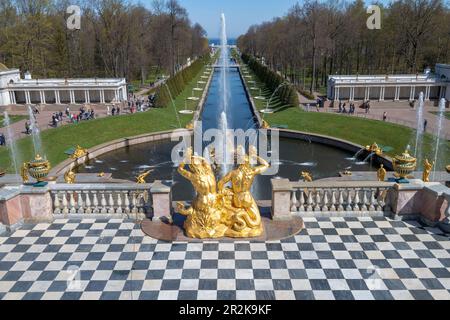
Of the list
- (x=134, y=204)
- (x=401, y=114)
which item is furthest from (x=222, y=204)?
(x=401, y=114)

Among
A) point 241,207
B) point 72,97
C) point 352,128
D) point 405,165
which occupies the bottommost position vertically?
point 352,128

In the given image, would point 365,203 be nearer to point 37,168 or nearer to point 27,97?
point 37,168

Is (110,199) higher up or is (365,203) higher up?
(110,199)

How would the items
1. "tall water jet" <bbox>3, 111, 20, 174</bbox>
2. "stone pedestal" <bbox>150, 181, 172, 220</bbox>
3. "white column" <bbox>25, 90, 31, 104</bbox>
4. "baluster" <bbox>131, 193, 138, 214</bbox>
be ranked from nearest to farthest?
"stone pedestal" <bbox>150, 181, 172, 220</bbox>
"baluster" <bbox>131, 193, 138, 214</bbox>
"tall water jet" <bbox>3, 111, 20, 174</bbox>
"white column" <bbox>25, 90, 31, 104</bbox>

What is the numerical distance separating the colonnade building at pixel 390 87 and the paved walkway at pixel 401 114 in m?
2.59

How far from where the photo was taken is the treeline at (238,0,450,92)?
205 feet

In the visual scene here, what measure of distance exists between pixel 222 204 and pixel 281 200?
83.4 inches

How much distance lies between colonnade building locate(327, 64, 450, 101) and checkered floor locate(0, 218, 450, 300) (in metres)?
41.9

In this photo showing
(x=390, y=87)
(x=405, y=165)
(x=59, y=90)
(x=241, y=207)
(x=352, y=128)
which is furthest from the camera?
(x=59, y=90)

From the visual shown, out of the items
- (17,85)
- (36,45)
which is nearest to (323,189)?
(17,85)

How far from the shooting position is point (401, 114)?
45562 mm

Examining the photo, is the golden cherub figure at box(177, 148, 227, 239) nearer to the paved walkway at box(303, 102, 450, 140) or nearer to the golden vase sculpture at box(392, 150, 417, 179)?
the golden vase sculpture at box(392, 150, 417, 179)

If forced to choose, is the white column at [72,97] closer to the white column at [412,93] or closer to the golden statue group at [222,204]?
the white column at [412,93]

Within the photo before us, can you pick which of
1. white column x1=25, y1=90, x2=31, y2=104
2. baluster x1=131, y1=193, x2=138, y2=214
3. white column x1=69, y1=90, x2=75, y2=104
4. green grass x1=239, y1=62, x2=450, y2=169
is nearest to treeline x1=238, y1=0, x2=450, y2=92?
green grass x1=239, y1=62, x2=450, y2=169
